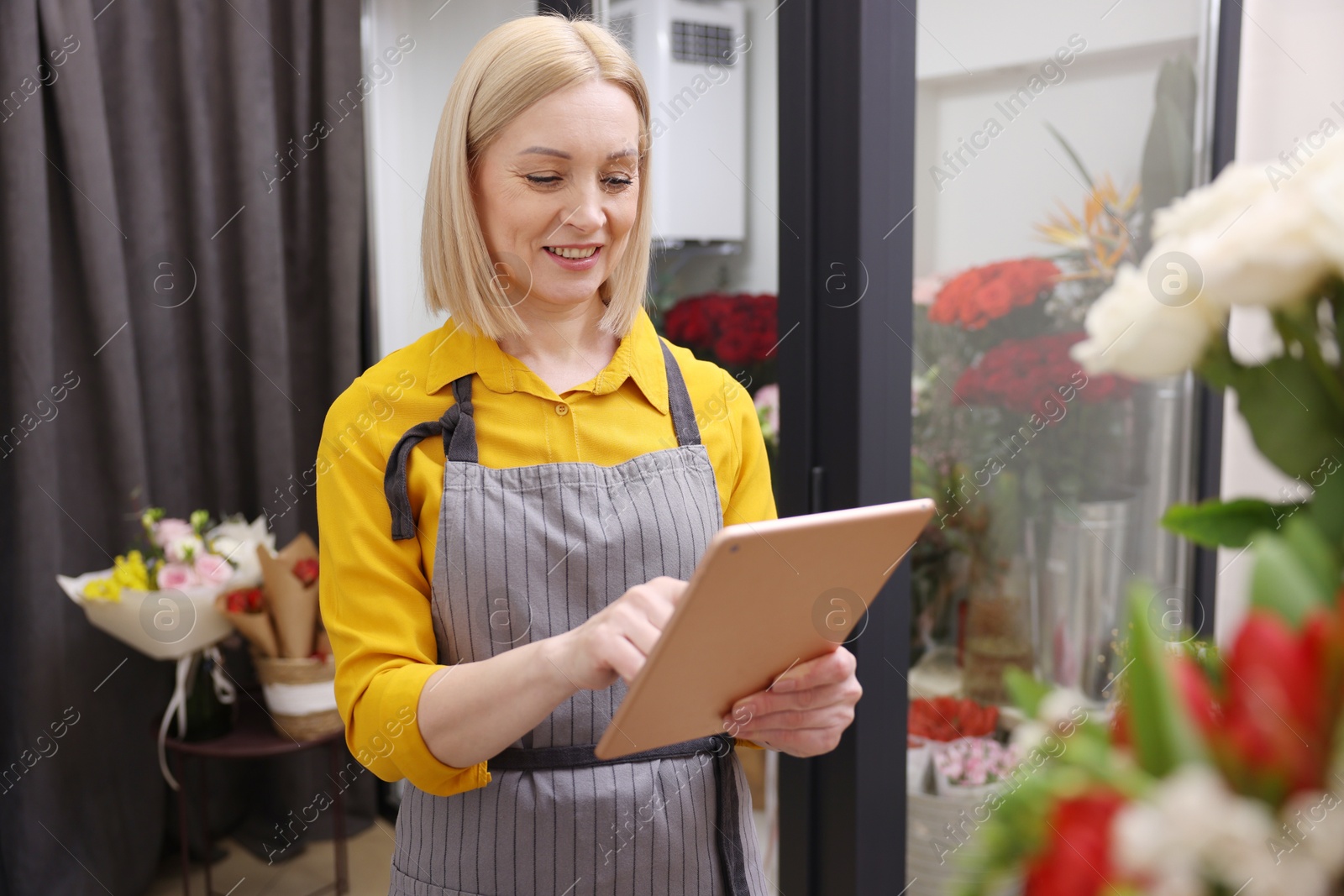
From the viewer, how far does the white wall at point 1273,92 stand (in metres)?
1.83

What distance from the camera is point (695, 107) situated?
6.75 feet

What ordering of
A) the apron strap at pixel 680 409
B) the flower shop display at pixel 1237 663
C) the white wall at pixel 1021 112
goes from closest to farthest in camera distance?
the flower shop display at pixel 1237 663
the apron strap at pixel 680 409
the white wall at pixel 1021 112

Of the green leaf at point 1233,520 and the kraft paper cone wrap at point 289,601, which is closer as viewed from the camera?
the green leaf at point 1233,520

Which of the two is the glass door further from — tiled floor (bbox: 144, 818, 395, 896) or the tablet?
tiled floor (bbox: 144, 818, 395, 896)

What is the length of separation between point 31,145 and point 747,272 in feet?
5.06

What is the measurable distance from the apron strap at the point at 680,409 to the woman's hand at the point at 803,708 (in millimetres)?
346

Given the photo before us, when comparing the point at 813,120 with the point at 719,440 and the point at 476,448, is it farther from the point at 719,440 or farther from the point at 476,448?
the point at 476,448

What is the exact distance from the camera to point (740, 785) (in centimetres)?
123

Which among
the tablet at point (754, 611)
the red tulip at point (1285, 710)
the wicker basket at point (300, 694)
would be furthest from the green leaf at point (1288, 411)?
the wicker basket at point (300, 694)

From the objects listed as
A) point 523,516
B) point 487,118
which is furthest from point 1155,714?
point 487,118

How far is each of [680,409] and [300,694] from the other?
1432mm

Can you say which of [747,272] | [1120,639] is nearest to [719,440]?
[747,272]

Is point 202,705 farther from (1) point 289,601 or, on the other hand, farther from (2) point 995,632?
(2) point 995,632

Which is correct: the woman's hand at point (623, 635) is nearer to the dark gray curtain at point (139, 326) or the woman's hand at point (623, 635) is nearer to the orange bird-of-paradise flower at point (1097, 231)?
the orange bird-of-paradise flower at point (1097, 231)
